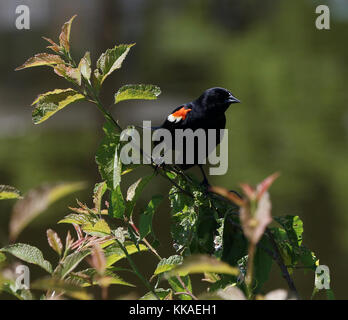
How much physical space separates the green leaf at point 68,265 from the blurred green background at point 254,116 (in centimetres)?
325

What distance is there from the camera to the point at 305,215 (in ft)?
14.5

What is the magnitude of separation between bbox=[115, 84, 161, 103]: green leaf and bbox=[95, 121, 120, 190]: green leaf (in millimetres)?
38

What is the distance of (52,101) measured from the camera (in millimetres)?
595

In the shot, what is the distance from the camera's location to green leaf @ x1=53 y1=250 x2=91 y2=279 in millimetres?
481

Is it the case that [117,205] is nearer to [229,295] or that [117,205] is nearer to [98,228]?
[98,228]

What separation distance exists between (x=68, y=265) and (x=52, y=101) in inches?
7.8

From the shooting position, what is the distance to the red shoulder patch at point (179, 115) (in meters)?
1.28

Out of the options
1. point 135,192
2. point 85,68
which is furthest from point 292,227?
point 85,68

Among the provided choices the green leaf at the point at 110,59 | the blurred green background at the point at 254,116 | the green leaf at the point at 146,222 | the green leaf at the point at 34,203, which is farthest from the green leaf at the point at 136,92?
the blurred green background at the point at 254,116

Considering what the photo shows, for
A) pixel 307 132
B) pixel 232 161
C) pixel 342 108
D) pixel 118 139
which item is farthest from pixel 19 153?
pixel 118 139

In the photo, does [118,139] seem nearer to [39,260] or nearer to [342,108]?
[39,260]

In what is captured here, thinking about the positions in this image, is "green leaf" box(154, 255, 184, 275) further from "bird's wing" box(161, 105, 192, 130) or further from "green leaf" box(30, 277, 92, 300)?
"bird's wing" box(161, 105, 192, 130)

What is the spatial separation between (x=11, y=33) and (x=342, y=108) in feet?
11.1
